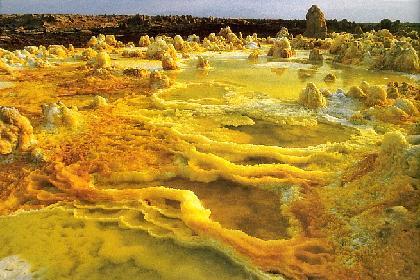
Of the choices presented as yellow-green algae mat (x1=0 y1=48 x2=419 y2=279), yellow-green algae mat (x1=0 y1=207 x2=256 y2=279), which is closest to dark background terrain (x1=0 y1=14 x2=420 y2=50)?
yellow-green algae mat (x1=0 y1=48 x2=419 y2=279)

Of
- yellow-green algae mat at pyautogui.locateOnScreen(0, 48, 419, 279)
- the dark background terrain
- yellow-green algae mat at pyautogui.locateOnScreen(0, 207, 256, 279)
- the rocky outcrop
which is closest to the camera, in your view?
yellow-green algae mat at pyautogui.locateOnScreen(0, 207, 256, 279)

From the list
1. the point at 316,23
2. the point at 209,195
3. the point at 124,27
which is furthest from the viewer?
the point at 124,27

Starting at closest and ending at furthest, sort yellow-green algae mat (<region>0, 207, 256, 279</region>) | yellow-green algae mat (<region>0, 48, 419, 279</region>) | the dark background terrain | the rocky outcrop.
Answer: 1. yellow-green algae mat (<region>0, 207, 256, 279</region>)
2. yellow-green algae mat (<region>0, 48, 419, 279</region>)
3. the dark background terrain
4. the rocky outcrop

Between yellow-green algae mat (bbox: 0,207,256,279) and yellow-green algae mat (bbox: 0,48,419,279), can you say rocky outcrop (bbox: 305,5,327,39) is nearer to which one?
yellow-green algae mat (bbox: 0,48,419,279)

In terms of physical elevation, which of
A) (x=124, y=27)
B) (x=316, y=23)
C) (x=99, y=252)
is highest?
(x=316, y=23)

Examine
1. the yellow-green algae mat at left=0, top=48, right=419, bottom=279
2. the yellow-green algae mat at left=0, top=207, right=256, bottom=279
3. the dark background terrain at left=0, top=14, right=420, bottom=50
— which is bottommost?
the yellow-green algae mat at left=0, top=207, right=256, bottom=279

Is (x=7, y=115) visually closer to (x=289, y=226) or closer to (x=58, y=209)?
(x=58, y=209)

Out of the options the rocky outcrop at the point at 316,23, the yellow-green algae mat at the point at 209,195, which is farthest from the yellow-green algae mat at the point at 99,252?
the rocky outcrop at the point at 316,23

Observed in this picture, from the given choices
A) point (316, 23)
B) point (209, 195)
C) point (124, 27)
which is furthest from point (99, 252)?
point (124, 27)

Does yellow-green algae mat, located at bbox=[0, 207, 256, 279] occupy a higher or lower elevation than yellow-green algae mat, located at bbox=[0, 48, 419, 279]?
lower

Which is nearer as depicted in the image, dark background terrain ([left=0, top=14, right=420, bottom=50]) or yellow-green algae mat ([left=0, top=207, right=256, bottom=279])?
yellow-green algae mat ([left=0, top=207, right=256, bottom=279])

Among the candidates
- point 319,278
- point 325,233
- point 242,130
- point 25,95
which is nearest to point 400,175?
point 325,233

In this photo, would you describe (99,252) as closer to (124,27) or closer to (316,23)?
(316,23)
